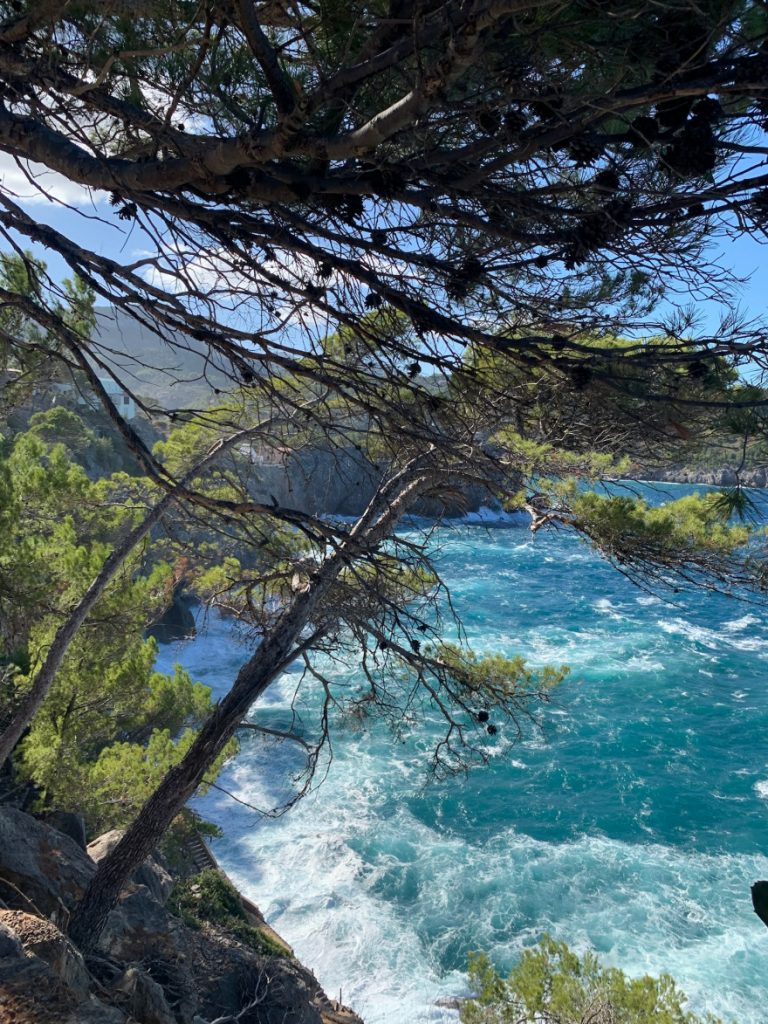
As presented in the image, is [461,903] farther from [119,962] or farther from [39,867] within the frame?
[39,867]

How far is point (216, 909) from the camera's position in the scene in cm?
914

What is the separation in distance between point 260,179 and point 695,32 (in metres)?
1.22

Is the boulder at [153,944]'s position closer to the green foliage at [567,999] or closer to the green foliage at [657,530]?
the green foliage at [567,999]

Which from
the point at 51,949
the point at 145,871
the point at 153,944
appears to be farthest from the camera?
the point at 145,871

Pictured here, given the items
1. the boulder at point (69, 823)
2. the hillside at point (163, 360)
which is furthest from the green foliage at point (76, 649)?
the hillside at point (163, 360)

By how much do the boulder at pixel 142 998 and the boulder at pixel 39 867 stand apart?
869 millimetres

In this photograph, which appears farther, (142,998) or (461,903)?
(461,903)

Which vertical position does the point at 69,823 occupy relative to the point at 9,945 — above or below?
below

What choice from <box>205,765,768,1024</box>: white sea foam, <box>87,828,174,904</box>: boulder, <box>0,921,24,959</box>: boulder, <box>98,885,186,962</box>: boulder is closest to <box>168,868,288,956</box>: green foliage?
<box>87,828,174,904</box>: boulder

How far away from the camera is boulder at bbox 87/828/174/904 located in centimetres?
730

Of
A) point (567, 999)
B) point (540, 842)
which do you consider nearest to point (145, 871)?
point (567, 999)

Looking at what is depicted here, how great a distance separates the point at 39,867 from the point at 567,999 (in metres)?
4.37

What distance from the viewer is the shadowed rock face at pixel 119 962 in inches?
106

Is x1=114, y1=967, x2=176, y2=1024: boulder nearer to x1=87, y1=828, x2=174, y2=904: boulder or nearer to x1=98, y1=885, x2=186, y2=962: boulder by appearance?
x1=98, y1=885, x2=186, y2=962: boulder
